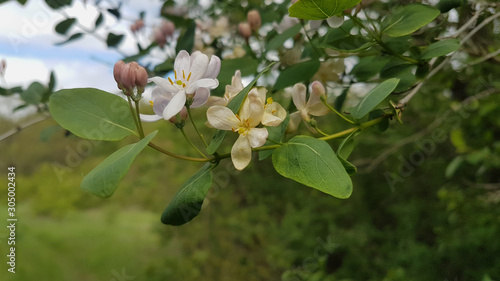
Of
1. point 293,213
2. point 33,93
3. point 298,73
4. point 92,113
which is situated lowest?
point 293,213

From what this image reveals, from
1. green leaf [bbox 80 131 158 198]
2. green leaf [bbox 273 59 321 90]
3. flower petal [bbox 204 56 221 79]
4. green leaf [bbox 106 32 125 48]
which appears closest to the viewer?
green leaf [bbox 80 131 158 198]

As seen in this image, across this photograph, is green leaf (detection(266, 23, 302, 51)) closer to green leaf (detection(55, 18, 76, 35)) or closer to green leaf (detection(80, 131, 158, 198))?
green leaf (detection(80, 131, 158, 198))

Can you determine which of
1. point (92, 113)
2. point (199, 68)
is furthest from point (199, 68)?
point (92, 113)

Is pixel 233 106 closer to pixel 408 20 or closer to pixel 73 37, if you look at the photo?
pixel 408 20

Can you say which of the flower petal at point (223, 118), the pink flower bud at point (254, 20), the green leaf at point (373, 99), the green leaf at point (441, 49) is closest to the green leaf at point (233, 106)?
the flower petal at point (223, 118)

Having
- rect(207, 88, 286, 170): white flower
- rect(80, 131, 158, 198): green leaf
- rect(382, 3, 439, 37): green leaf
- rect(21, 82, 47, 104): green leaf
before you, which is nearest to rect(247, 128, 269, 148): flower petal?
rect(207, 88, 286, 170): white flower

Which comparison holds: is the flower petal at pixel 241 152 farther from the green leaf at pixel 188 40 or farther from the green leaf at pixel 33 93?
the green leaf at pixel 33 93
